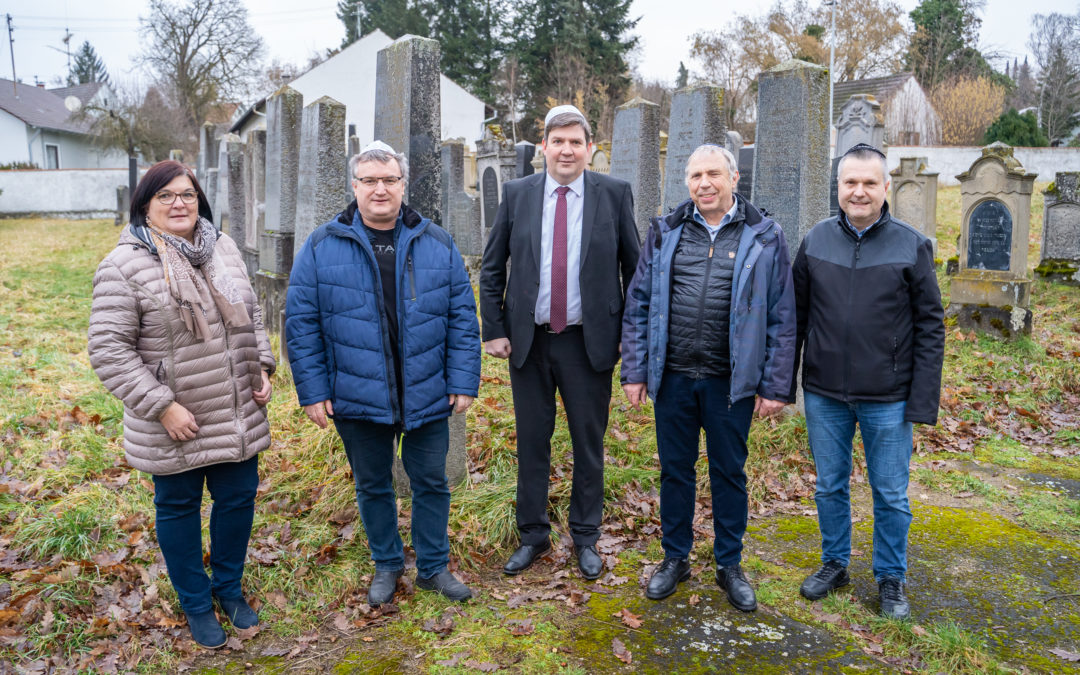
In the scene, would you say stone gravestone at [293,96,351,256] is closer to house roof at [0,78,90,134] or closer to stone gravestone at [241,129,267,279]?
stone gravestone at [241,129,267,279]

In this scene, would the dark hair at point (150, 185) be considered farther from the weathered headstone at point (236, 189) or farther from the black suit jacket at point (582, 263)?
the weathered headstone at point (236, 189)

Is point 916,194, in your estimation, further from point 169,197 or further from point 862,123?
point 169,197

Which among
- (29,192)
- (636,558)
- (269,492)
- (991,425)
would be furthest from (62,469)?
(29,192)

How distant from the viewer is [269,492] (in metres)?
4.74

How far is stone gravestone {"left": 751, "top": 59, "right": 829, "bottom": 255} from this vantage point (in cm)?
569

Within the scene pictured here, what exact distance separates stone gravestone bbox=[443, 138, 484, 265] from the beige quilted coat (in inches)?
352

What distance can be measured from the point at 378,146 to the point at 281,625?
2289 mm

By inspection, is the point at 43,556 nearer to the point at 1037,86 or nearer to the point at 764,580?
the point at 764,580

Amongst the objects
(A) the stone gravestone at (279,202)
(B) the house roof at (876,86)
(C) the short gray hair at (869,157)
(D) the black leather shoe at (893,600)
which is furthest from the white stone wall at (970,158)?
A: (D) the black leather shoe at (893,600)

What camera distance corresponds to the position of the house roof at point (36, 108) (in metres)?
40.6

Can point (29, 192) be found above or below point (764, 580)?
above

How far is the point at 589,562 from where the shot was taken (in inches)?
154

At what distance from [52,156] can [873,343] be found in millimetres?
50316

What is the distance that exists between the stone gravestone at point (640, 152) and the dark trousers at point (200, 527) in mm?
5566
